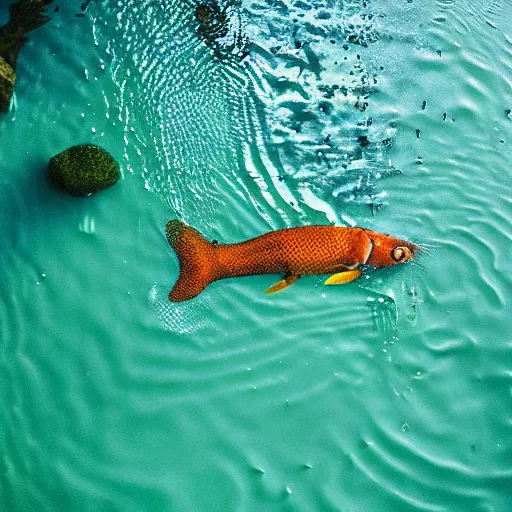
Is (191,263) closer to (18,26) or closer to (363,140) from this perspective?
(363,140)

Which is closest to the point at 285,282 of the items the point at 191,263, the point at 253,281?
the point at 253,281

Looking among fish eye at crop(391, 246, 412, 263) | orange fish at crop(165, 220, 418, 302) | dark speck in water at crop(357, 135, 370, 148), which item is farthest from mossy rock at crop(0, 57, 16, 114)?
fish eye at crop(391, 246, 412, 263)

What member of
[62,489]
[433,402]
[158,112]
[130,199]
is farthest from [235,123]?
[62,489]

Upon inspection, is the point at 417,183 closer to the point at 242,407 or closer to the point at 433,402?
the point at 433,402

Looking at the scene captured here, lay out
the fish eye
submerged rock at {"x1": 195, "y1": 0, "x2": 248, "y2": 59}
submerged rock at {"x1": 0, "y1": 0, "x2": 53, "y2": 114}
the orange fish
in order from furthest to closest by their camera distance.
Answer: submerged rock at {"x1": 195, "y1": 0, "x2": 248, "y2": 59} → submerged rock at {"x1": 0, "y1": 0, "x2": 53, "y2": 114} → the fish eye → the orange fish

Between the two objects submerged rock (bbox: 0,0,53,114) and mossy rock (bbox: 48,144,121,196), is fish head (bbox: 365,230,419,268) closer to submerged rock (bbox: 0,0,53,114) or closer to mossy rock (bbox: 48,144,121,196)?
mossy rock (bbox: 48,144,121,196)

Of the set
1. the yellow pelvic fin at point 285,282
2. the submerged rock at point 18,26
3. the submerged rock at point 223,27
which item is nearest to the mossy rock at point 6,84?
the submerged rock at point 18,26
